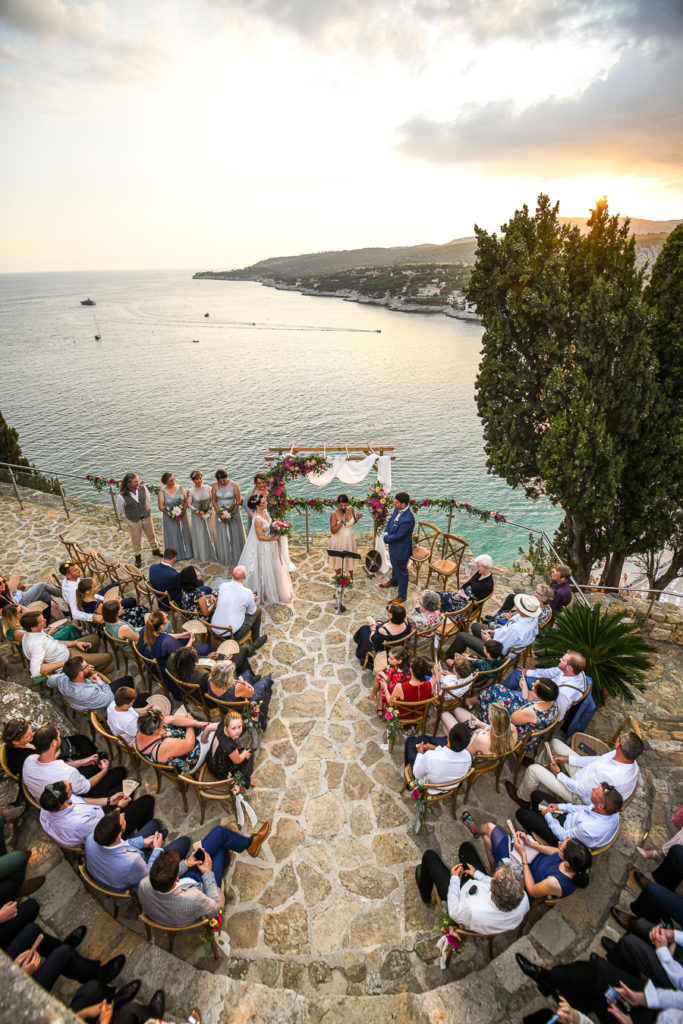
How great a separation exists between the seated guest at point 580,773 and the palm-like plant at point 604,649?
115 centimetres

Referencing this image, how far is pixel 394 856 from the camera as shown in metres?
5.14

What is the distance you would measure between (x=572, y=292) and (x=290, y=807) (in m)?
12.0

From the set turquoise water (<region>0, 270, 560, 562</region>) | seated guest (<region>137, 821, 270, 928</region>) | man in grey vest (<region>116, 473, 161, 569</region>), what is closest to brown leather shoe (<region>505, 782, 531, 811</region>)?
seated guest (<region>137, 821, 270, 928</region>)

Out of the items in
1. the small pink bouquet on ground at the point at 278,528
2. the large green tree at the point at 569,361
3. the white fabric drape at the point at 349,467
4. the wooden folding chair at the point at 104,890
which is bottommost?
the wooden folding chair at the point at 104,890

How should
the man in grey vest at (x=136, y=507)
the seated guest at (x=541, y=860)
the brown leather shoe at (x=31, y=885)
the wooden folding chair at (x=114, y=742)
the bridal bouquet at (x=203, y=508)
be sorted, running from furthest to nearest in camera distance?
the man in grey vest at (x=136, y=507) < the bridal bouquet at (x=203, y=508) < the wooden folding chair at (x=114, y=742) < the brown leather shoe at (x=31, y=885) < the seated guest at (x=541, y=860)

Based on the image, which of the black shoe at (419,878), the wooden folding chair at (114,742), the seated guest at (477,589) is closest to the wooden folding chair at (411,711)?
the black shoe at (419,878)

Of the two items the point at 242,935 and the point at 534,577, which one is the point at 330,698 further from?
the point at 534,577

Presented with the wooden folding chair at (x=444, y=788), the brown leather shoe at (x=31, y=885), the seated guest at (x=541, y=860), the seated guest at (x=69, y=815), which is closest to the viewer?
the seated guest at (x=541, y=860)

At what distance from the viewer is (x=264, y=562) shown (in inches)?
358

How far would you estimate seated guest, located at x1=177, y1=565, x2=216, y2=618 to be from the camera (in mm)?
7691

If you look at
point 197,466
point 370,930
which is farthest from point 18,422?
point 370,930

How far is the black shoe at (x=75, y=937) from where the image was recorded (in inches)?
165

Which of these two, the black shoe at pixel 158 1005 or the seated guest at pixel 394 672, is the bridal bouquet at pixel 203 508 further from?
the black shoe at pixel 158 1005

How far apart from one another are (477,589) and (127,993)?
20.6 ft
